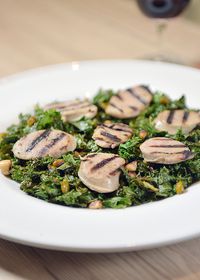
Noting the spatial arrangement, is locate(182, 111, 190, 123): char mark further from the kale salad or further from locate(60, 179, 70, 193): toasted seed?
locate(60, 179, 70, 193): toasted seed

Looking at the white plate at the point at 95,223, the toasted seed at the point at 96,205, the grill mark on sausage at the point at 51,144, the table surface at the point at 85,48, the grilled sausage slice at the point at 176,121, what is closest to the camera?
the white plate at the point at 95,223

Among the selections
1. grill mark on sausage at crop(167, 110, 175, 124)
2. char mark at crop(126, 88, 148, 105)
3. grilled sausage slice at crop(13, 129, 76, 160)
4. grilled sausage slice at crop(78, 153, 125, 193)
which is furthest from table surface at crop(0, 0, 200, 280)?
char mark at crop(126, 88, 148, 105)

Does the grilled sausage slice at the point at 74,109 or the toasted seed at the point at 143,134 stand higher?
the grilled sausage slice at the point at 74,109

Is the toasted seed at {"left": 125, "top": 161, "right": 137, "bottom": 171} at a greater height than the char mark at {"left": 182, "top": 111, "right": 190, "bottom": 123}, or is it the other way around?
the char mark at {"left": 182, "top": 111, "right": 190, "bottom": 123}

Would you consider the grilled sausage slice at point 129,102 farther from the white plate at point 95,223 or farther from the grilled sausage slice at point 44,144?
the white plate at point 95,223

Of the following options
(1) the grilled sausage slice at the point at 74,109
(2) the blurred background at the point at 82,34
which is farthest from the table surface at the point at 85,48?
(1) the grilled sausage slice at the point at 74,109

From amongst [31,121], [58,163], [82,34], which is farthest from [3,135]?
[82,34]
